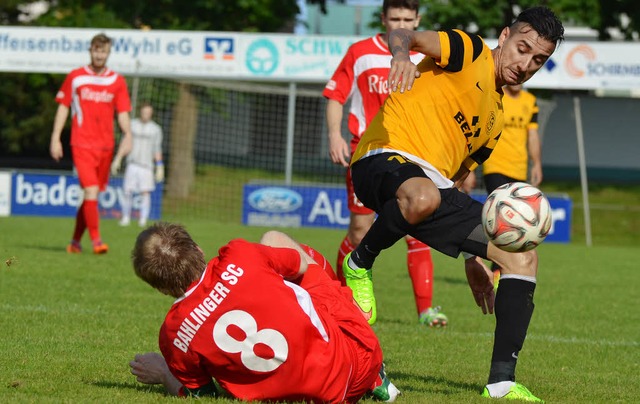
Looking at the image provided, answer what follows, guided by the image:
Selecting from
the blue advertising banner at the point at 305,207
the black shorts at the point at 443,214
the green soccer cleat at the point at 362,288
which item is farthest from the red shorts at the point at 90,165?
the blue advertising banner at the point at 305,207

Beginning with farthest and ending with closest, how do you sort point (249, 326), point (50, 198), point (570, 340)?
point (50, 198)
point (570, 340)
point (249, 326)

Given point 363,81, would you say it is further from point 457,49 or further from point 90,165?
point 90,165

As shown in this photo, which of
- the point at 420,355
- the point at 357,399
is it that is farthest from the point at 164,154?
the point at 357,399

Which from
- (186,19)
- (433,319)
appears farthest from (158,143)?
(433,319)

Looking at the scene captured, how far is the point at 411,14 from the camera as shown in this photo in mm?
7703

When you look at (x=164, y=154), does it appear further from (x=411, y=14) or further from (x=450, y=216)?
(x=450, y=216)

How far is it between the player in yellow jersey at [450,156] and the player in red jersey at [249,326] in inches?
30.3

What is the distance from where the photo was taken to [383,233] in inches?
213

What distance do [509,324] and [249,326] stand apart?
136cm

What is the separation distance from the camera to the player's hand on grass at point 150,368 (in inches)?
193

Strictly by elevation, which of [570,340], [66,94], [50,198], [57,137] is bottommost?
[50,198]

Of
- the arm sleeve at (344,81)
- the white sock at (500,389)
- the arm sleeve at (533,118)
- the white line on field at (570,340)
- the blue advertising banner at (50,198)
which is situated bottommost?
the blue advertising banner at (50,198)

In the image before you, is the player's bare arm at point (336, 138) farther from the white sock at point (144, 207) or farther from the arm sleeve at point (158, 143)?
the arm sleeve at point (158, 143)

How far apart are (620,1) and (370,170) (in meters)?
28.9
